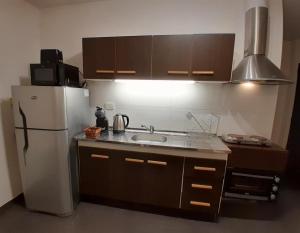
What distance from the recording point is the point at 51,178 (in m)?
1.77

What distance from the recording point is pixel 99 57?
6.38ft

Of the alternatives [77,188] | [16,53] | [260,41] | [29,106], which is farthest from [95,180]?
[260,41]

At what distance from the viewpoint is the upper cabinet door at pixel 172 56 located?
1.77 metres

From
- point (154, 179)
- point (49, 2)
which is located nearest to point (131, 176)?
point (154, 179)

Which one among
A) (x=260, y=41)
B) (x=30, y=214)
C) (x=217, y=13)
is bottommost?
(x=30, y=214)

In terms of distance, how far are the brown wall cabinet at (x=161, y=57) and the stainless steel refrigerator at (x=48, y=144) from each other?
0.49 metres

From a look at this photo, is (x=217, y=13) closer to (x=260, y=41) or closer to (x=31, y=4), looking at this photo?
(x=260, y=41)

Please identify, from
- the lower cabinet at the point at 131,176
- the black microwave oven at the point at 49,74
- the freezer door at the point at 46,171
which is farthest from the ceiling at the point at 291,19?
the freezer door at the point at 46,171

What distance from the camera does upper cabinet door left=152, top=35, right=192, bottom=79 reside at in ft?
5.80

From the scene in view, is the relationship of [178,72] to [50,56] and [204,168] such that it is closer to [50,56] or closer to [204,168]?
[204,168]

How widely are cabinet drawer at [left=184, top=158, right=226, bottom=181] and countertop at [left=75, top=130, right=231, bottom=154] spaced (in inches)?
4.8

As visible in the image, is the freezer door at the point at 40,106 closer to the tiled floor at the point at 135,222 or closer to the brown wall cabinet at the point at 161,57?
the brown wall cabinet at the point at 161,57

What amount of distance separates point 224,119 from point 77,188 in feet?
6.58

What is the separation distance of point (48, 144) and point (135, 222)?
125 cm
